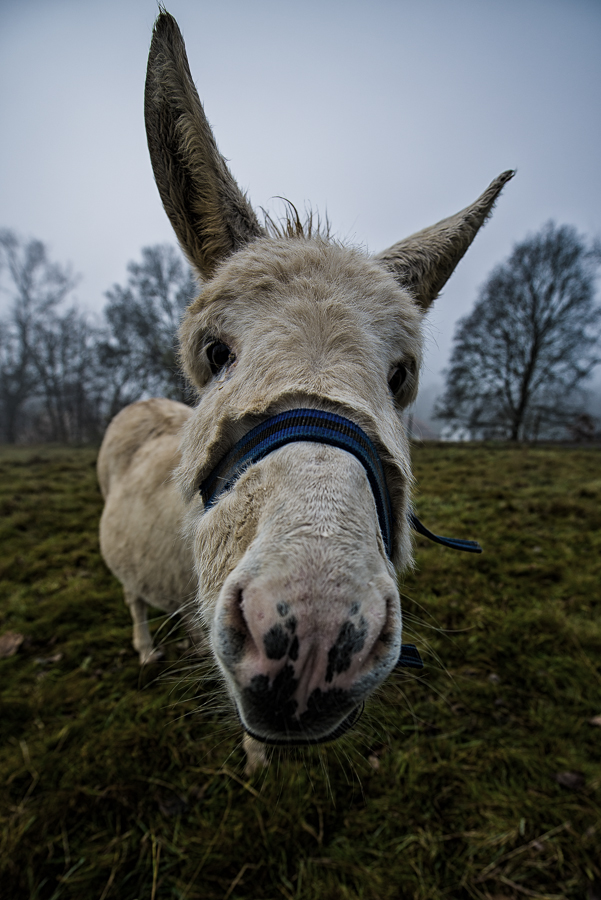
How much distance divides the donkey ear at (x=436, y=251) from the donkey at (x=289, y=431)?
0.01 metres

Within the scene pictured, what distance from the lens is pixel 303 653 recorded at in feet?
2.80

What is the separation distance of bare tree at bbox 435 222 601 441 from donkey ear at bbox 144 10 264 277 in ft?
61.4

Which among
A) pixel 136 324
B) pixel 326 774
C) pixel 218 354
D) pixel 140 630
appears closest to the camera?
pixel 326 774

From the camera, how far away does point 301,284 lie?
148 centimetres

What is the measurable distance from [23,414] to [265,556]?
99.4 ft

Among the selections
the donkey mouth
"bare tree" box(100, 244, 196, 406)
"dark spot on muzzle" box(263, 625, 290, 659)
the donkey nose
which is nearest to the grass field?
the donkey mouth

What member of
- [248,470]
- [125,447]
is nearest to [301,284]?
[248,470]

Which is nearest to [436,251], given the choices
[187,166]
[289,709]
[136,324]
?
[187,166]

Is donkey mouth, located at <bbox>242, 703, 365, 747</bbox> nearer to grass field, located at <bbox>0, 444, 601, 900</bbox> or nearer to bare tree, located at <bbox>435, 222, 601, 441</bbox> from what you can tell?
grass field, located at <bbox>0, 444, 601, 900</bbox>

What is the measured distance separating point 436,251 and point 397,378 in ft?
3.23

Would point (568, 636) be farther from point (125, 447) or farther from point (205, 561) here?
point (125, 447)

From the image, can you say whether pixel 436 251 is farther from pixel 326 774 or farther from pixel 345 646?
pixel 326 774

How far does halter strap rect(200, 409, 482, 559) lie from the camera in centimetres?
112

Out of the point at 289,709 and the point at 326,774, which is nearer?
the point at 289,709
